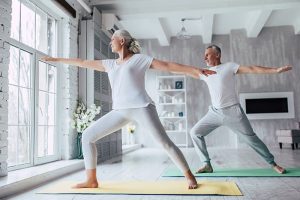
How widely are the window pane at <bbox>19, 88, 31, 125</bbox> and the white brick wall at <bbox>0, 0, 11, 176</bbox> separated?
0.61m

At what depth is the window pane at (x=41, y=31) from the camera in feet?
13.9

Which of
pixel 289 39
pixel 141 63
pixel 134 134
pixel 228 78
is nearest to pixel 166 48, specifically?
pixel 134 134

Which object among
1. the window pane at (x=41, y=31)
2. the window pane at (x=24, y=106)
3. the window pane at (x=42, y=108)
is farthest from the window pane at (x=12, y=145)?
the window pane at (x=41, y=31)

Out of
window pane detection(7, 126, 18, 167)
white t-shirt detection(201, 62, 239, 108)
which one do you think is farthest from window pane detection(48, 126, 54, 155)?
white t-shirt detection(201, 62, 239, 108)

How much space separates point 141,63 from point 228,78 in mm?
1143

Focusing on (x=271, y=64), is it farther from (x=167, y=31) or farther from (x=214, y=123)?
(x=214, y=123)

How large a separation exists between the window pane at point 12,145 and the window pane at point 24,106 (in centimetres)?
15

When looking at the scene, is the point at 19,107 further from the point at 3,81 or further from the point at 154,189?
the point at 154,189

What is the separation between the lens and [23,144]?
3762 mm

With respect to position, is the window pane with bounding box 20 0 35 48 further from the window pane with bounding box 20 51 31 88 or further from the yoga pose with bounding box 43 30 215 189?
the yoga pose with bounding box 43 30 215 189

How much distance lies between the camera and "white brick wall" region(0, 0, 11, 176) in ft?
10.0

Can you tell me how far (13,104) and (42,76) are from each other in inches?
30.7

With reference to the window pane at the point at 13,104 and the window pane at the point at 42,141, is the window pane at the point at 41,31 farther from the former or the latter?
the window pane at the point at 42,141

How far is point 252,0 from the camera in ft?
18.6
